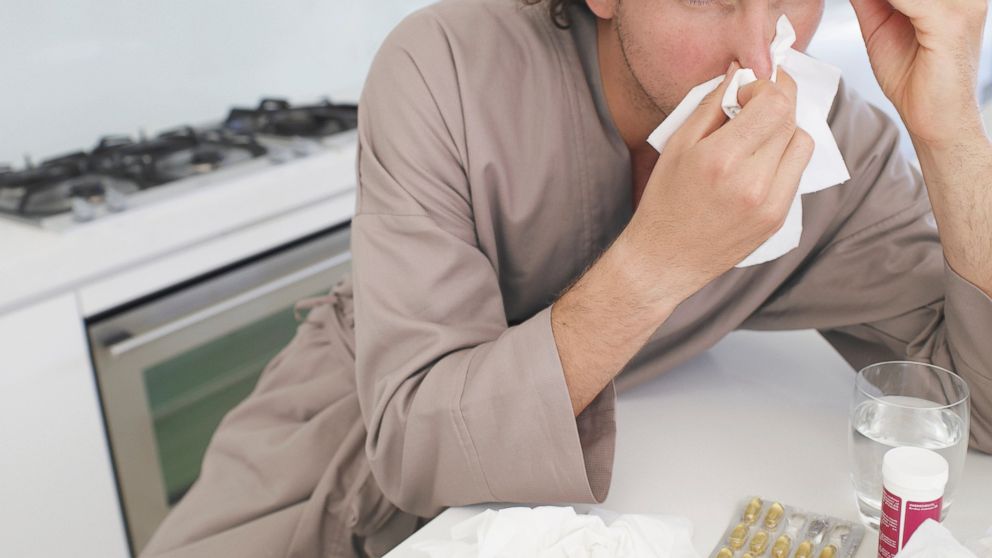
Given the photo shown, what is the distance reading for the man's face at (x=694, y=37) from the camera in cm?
102

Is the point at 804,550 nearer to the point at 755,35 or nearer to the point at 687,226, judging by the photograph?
the point at 687,226

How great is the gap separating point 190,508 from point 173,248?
59 centimetres

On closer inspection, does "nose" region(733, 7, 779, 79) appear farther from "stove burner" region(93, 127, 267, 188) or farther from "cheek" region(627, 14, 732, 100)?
"stove burner" region(93, 127, 267, 188)

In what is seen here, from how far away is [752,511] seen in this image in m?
0.84

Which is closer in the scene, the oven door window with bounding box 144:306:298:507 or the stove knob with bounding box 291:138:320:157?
the oven door window with bounding box 144:306:298:507

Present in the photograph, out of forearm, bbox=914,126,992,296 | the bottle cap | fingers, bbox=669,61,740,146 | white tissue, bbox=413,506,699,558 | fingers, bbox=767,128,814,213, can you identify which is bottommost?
white tissue, bbox=413,506,699,558

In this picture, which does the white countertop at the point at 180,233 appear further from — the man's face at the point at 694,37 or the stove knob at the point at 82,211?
the man's face at the point at 694,37

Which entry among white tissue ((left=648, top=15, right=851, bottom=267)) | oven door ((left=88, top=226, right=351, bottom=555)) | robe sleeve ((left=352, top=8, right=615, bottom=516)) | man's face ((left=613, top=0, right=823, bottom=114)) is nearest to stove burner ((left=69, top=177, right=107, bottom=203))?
oven door ((left=88, top=226, right=351, bottom=555))

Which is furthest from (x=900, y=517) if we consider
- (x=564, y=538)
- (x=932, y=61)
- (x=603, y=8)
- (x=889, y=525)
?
(x=603, y=8)

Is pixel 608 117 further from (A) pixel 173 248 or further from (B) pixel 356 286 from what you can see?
(A) pixel 173 248

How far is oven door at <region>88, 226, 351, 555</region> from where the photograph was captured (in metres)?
1.67

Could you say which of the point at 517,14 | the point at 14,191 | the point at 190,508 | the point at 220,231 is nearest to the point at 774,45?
the point at 517,14

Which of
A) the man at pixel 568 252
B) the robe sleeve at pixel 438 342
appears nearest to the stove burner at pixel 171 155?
the man at pixel 568 252

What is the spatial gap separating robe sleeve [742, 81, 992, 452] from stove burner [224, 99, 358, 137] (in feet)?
3.59
